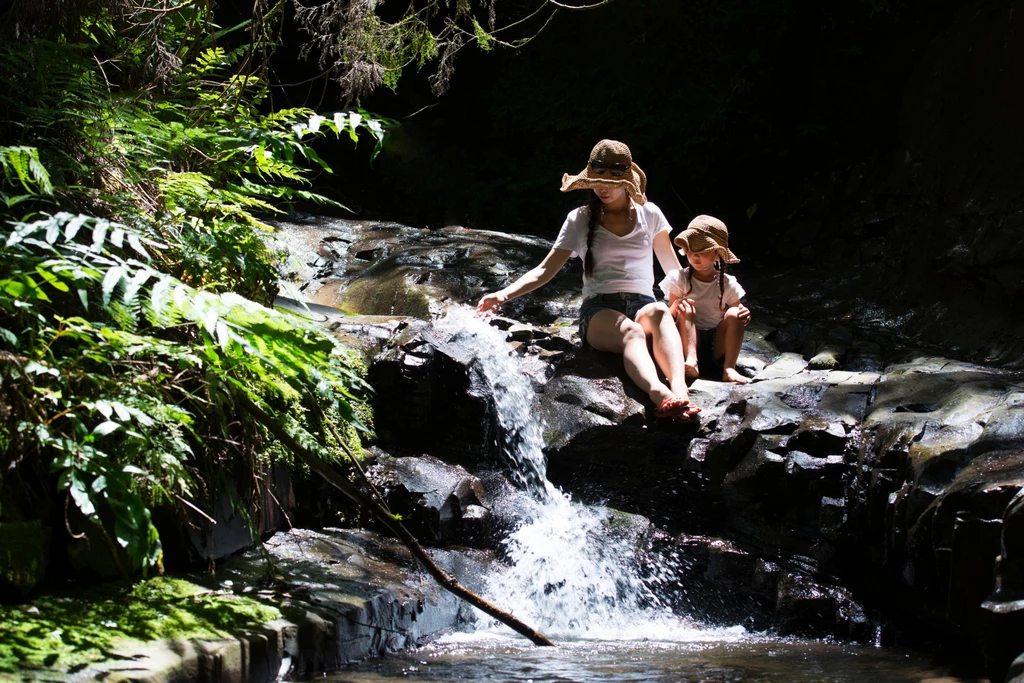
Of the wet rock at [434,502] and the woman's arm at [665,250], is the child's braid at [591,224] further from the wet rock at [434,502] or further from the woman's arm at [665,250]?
the wet rock at [434,502]

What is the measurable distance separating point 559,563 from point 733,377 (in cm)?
168

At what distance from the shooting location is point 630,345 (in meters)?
5.56

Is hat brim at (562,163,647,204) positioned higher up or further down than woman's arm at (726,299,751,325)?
higher up

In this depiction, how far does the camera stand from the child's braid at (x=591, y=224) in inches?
224

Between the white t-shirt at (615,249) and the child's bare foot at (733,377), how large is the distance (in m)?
0.71

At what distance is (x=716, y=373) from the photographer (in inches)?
242

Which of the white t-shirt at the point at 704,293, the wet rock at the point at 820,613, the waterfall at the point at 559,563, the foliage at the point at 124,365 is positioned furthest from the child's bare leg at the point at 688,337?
the foliage at the point at 124,365

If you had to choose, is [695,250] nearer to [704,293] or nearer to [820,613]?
[704,293]

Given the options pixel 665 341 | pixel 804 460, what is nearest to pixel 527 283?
pixel 665 341

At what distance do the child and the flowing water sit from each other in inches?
42.1

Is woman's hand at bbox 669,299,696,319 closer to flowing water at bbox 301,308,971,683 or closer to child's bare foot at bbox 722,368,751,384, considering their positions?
child's bare foot at bbox 722,368,751,384

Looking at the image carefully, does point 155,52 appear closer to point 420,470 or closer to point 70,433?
point 70,433

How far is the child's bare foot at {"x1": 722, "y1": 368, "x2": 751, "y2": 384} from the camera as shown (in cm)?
574

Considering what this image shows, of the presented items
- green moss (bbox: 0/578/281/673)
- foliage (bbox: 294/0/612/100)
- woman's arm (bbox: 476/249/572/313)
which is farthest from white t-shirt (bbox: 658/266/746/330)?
green moss (bbox: 0/578/281/673)
